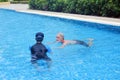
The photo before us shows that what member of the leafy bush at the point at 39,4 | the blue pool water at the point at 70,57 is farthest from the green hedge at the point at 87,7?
the blue pool water at the point at 70,57

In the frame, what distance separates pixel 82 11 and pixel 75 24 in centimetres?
305

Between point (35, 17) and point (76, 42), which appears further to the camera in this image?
point (35, 17)

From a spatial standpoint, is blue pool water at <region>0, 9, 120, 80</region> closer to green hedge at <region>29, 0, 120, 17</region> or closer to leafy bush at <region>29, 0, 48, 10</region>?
green hedge at <region>29, 0, 120, 17</region>

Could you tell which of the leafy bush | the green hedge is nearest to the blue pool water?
the green hedge

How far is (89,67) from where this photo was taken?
8.43 meters

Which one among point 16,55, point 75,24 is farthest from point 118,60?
point 75,24

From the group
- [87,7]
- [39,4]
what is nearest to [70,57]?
[87,7]

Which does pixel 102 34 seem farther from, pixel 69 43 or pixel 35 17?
pixel 35 17

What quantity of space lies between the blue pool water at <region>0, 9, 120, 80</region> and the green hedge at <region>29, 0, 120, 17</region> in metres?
2.45

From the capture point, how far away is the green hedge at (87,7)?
17000mm

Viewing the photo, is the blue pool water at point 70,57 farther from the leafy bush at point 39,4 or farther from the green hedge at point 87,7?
the leafy bush at point 39,4

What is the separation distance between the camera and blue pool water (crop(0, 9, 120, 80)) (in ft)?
25.4

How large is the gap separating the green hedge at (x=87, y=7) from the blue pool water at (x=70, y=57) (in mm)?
2450

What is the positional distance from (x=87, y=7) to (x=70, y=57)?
9.73 meters
